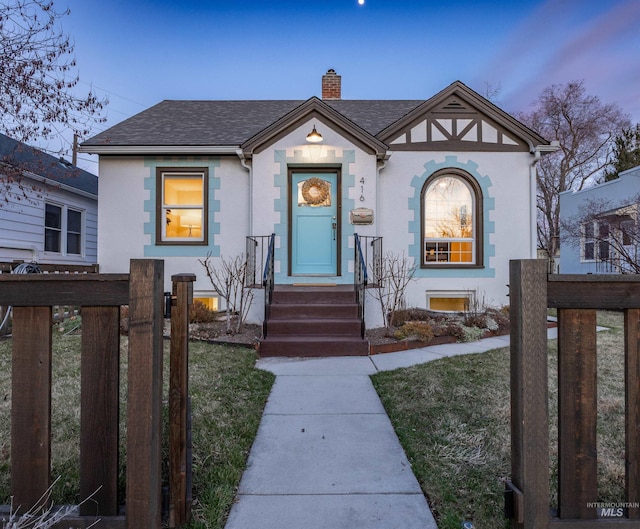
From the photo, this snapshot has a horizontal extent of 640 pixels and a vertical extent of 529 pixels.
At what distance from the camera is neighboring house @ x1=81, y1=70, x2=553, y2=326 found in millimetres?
7492

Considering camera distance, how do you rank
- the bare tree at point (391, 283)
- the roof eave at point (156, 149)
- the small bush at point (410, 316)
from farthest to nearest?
the roof eave at point (156, 149) < the bare tree at point (391, 283) < the small bush at point (410, 316)

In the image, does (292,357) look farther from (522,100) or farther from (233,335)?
(522,100)

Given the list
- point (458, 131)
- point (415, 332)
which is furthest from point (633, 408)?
point (458, 131)

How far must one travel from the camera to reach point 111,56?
24.3 m

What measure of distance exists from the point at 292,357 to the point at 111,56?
93.0 ft

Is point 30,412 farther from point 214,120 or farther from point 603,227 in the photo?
point 603,227

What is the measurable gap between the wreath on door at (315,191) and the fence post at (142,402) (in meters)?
6.18

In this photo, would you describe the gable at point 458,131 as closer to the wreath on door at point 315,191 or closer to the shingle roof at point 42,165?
the wreath on door at point 315,191

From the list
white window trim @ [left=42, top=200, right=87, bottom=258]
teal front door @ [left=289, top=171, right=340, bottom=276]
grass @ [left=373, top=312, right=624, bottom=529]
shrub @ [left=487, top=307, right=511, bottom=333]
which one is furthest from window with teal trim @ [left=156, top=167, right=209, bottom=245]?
shrub @ [left=487, top=307, right=511, bottom=333]

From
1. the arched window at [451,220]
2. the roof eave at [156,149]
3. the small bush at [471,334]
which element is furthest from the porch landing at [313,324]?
the roof eave at [156,149]

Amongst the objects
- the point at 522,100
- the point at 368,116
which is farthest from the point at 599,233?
the point at 522,100

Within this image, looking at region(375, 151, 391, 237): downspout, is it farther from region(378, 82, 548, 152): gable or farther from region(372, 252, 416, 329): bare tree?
region(372, 252, 416, 329): bare tree

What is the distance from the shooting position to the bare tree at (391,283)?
671 cm

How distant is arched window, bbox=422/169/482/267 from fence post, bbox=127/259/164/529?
7.09 m
